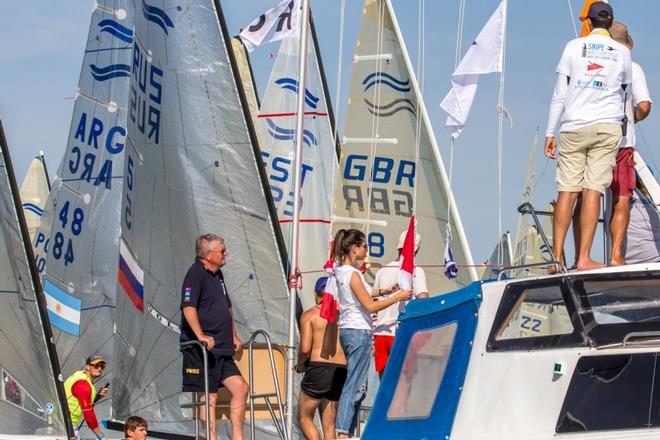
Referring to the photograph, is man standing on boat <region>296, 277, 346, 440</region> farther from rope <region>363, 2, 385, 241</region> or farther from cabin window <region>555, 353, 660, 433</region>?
rope <region>363, 2, 385, 241</region>

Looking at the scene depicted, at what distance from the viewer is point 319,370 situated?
11.3 m

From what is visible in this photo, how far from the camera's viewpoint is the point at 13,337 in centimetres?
1434

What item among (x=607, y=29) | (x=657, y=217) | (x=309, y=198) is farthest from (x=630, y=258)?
(x=309, y=198)

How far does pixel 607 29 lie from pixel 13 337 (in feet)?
22.4

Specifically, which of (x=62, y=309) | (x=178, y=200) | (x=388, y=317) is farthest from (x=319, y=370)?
(x=62, y=309)

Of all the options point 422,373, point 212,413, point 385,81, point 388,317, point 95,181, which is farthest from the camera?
point 95,181

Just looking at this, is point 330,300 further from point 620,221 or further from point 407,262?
point 620,221

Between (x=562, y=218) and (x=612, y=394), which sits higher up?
(x=562, y=218)

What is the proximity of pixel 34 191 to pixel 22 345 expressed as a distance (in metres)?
18.9

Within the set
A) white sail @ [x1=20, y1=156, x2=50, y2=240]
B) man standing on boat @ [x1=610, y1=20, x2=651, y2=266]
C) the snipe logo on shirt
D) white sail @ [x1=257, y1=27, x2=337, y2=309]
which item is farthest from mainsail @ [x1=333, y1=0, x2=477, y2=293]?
white sail @ [x1=20, y1=156, x2=50, y2=240]

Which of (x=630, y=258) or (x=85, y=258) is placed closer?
(x=630, y=258)

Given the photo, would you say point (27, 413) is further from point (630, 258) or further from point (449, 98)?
point (630, 258)

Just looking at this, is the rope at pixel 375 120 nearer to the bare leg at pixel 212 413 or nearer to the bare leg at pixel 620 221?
the bare leg at pixel 212 413

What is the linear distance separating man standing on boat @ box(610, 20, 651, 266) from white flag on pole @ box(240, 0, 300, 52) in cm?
363
